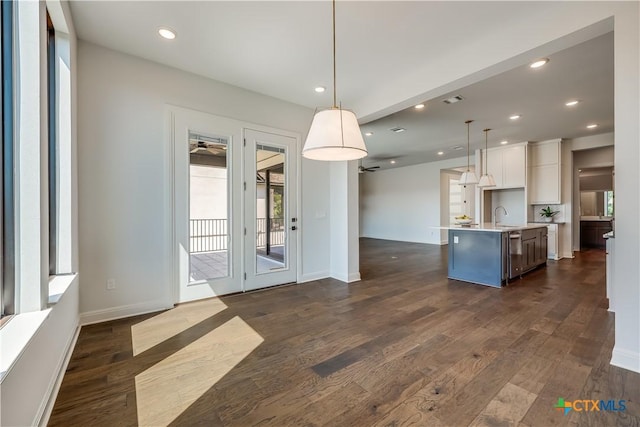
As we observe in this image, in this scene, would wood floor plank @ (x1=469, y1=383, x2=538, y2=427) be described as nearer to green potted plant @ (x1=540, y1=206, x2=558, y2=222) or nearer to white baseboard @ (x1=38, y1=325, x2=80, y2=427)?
white baseboard @ (x1=38, y1=325, x2=80, y2=427)

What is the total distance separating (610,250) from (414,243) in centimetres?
653

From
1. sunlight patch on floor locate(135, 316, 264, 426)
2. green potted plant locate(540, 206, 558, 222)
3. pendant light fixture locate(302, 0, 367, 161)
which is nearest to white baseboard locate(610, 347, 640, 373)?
pendant light fixture locate(302, 0, 367, 161)

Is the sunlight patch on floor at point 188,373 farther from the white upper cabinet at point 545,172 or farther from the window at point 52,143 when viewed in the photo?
the white upper cabinet at point 545,172

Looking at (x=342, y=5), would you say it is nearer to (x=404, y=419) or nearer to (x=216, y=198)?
(x=216, y=198)

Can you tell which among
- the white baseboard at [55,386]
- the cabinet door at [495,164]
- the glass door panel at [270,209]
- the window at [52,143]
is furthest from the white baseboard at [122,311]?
the cabinet door at [495,164]

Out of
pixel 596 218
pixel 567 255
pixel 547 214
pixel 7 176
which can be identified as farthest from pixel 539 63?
pixel 596 218

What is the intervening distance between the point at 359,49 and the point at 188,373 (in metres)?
3.43

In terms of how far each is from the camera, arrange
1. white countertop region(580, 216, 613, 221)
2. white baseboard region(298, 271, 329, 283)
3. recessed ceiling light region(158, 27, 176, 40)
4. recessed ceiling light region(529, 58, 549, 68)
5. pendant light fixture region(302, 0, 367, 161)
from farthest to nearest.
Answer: white countertop region(580, 216, 613, 221) → white baseboard region(298, 271, 329, 283) → recessed ceiling light region(529, 58, 549, 68) → recessed ceiling light region(158, 27, 176, 40) → pendant light fixture region(302, 0, 367, 161)

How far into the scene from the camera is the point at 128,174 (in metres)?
3.13

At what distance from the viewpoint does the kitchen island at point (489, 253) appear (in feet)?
14.4

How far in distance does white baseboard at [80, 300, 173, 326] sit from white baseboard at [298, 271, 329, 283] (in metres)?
1.96

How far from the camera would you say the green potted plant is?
274 inches

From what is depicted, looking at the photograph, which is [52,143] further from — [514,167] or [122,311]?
[514,167]

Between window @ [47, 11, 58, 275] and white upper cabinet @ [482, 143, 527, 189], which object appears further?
white upper cabinet @ [482, 143, 527, 189]
